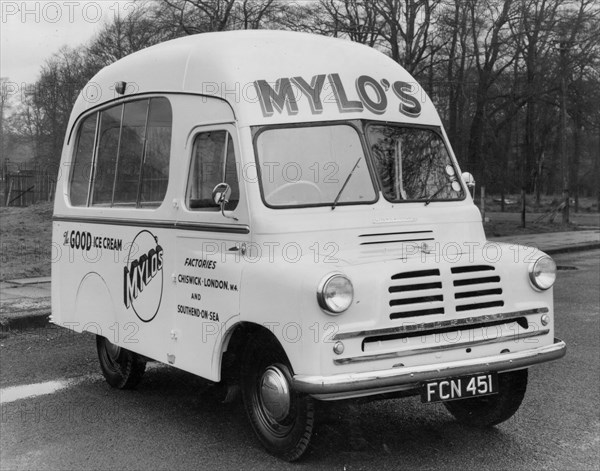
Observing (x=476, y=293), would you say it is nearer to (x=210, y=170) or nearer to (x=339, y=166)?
(x=339, y=166)

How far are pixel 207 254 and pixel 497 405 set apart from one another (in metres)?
2.30

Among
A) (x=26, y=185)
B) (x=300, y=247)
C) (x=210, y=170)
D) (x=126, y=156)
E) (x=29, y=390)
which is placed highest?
(x=126, y=156)

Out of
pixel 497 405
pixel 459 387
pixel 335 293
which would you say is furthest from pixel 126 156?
pixel 497 405

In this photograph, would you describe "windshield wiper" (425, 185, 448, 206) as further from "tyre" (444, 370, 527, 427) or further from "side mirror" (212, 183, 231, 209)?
"side mirror" (212, 183, 231, 209)

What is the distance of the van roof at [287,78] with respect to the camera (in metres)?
5.05

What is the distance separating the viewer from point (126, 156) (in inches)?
245

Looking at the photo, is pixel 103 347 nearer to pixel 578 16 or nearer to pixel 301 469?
pixel 301 469

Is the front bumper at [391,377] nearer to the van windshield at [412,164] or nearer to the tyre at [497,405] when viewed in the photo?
the tyre at [497,405]

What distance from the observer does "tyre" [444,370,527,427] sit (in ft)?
16.6

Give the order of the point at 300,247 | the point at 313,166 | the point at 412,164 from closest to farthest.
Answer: the point at 300,247 < the point at 313,166 < the point at 412,164

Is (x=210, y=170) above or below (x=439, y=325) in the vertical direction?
above

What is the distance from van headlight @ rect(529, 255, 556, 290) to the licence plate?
2.27ft

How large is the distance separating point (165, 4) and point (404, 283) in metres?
21.1

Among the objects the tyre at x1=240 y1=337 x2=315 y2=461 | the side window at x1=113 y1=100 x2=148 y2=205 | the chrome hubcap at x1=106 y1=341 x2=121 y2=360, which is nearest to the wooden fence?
the chrome hubcap at x1=106 y1=341 x2=121 y2=360
